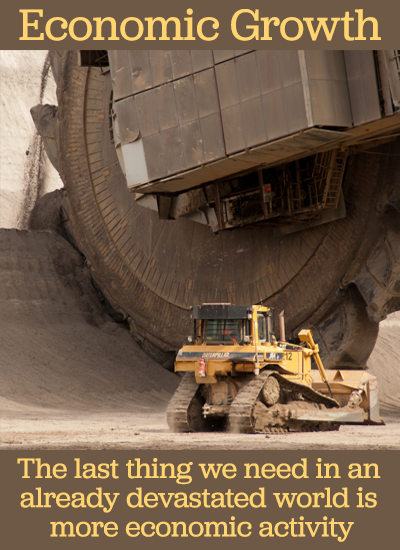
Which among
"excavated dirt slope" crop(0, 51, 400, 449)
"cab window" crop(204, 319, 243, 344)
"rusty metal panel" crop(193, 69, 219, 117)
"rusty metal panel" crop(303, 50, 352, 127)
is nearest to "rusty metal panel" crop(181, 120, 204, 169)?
"rusty metal panel" crop(193, 69, 219, 117)

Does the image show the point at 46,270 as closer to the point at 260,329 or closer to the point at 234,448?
the point at 260,329

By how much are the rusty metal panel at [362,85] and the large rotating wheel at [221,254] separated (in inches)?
101

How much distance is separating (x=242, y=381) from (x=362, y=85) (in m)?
4.13

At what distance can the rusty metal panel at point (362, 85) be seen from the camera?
10.2 metres

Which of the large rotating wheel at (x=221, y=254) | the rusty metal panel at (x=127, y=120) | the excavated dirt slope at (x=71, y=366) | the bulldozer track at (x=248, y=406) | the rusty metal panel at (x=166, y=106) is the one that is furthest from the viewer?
the large rotating wheel at (x=221, y=254)

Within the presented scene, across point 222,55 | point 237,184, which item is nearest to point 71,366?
point 237,184

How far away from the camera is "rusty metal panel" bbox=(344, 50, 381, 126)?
10.2m

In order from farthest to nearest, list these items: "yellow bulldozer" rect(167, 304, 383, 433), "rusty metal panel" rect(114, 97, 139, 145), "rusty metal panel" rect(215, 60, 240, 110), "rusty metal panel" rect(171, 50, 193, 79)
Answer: "rusty metal panel" rect(114, 97, 139, 145) < "rusty metal panel" rect(171, 50, 193, 79) < "rusty metal panel" rect(215, 60, 240, 110) < "yellow bulldozer" rect(167, 304, 383, 433)

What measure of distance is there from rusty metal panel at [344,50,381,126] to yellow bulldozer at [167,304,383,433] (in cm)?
287

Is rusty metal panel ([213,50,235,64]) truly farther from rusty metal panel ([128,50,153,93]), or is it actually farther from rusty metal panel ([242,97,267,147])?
rusty metal panel ([128,50,153,93])

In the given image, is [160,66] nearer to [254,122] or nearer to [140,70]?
[140,70]

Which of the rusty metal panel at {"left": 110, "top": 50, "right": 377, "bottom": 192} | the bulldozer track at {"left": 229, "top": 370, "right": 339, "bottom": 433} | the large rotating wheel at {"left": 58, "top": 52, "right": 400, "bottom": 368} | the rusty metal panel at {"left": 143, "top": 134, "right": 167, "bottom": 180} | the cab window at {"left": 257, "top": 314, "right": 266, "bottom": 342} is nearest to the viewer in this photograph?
the bulldozer track at {"left": 229, "top": 370, "right": 339, "bottom": 433}

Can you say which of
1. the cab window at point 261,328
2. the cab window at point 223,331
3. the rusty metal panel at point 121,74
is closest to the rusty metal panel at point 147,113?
the rusty metal panel at point 121,74

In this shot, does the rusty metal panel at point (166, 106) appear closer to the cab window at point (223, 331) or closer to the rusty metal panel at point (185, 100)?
the rusty metal panel at point (185, 100)
